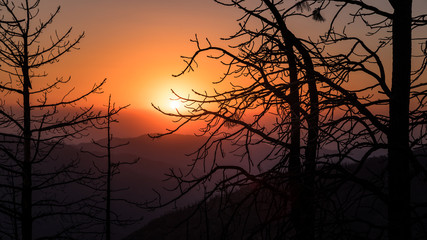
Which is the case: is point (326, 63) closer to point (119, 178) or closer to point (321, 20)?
point (321, 20)

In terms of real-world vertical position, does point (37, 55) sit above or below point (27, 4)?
below

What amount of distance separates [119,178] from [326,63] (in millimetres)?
173527

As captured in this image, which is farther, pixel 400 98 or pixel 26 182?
pixel 26 182

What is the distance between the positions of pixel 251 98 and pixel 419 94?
7.10 feet

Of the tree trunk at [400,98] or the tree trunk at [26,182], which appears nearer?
the tree trunk at [400,98]

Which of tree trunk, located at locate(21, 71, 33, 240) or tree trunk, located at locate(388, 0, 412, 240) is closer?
tree trunk, located at locate(388, 0, 412, 240)

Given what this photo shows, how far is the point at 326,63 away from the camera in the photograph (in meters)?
5.11

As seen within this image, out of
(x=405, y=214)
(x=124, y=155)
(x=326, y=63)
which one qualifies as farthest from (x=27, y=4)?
(x=124, y=155)

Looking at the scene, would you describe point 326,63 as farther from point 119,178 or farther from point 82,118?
point 119,178

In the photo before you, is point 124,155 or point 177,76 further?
point 124,155

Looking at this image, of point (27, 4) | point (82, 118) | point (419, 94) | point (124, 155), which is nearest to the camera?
point (419, 94)

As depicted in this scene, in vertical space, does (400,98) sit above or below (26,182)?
above

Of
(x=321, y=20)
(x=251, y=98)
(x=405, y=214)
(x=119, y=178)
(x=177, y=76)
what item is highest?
(x=321, y=20)

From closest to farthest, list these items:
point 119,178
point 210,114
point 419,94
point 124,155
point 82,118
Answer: point 419,94
point 210,114
point 82,118
point 119,178
point 124,155
